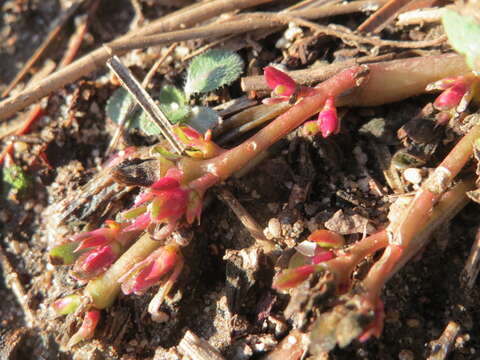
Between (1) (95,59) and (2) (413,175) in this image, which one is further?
(1) (95,59)

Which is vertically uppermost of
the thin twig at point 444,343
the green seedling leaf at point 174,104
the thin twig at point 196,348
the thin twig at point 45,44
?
the thin twig at point 45,44

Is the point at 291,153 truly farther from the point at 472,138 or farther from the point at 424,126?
the point at 472,138

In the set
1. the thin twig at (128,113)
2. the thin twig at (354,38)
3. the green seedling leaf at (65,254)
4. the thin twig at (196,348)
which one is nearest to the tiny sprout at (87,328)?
the green seedling leaf at (65,254)

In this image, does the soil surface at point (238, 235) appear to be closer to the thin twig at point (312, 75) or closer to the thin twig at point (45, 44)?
the thin twig at point (312, 75)

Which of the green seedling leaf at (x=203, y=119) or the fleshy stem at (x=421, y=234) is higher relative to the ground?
the green seedling leaf at (x=203, y=119)

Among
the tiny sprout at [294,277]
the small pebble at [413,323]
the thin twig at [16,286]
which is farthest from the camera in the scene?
the thin twig at [16,286]

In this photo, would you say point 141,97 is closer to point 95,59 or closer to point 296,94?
point 95,59

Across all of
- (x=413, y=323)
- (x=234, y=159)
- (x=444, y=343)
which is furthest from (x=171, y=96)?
(x=444, y=343)
